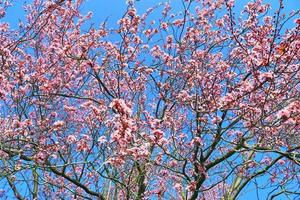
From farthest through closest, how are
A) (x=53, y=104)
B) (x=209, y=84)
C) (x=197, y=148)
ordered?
1. (x=53, y=104)
2. (x=209, y=84)
3. (x=197, y=148)

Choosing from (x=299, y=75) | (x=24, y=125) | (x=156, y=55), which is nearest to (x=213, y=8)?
(x=156, y=55)

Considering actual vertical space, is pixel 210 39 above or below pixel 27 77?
above

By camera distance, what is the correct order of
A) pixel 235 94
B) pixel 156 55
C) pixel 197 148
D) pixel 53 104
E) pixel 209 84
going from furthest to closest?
1. pixel 53 104
2. pixel 156 55
3. pixel 209 84
4. pixel 197 148
5. pixel 235 94

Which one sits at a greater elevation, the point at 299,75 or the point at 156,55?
the point at 156,55

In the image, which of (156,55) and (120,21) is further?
(156,55)

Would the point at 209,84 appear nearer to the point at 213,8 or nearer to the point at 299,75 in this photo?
the point at 299,75

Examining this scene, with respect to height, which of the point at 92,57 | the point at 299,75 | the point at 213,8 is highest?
the point at 213,8

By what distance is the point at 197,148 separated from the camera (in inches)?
291

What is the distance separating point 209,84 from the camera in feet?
26.6

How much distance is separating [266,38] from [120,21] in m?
3.07

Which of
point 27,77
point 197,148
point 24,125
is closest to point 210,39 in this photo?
point 197,148

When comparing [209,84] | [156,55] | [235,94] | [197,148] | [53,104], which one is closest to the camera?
[235,94]

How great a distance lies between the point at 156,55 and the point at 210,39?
1270 millimetres

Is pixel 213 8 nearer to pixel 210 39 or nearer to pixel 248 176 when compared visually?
pixel 210 39
